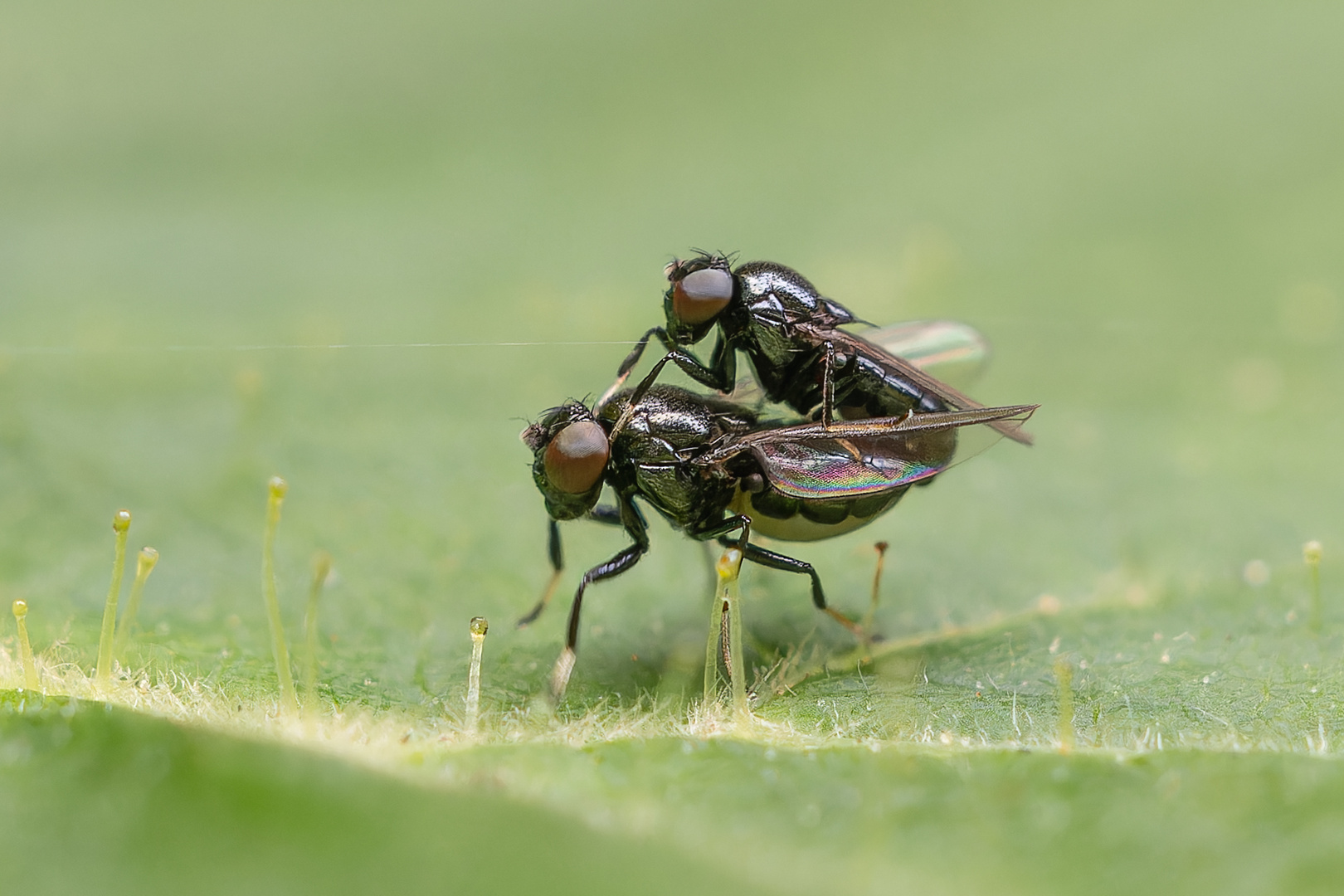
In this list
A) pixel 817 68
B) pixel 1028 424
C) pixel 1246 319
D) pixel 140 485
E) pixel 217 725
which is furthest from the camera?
pixel 817 68

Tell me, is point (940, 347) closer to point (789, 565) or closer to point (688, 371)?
point (688, 371)

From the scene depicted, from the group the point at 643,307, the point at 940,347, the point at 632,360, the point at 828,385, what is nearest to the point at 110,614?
the point at 632,360

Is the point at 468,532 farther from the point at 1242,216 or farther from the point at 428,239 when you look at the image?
the point at 1242,216

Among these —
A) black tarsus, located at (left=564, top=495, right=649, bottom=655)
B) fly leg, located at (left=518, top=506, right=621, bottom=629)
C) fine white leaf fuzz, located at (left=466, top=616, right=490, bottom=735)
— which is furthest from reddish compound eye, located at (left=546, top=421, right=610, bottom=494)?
fine white leaf fuzz, located at (left=466, top=616, right=490, bottom=735)

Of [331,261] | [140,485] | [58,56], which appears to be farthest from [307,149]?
[140,485]

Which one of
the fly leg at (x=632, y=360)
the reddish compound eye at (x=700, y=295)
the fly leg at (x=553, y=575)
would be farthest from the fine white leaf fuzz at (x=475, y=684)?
the reddish compound eye at (x=700, y=295)

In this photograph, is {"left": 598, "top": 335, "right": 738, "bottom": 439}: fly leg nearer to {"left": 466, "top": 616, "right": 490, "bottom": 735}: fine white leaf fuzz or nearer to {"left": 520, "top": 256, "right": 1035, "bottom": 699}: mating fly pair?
{"left": 520, "top": 256, "right": 1035, "bottom": 699}: mating fly pair
